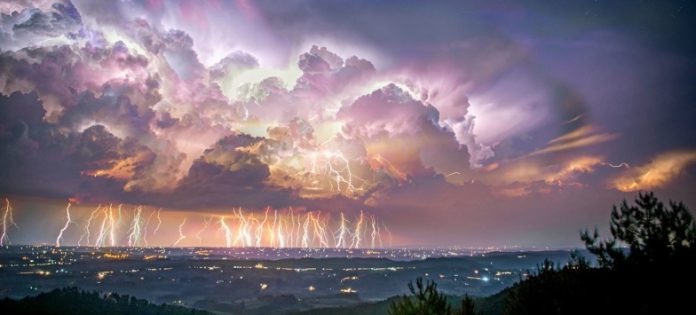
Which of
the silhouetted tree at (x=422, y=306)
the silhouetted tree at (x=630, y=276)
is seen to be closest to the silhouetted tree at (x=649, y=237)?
the silhouetted tree at (x=630, y=276)

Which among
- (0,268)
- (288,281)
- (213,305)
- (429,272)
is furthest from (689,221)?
(0,268)

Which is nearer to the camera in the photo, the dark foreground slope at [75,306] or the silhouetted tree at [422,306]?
the silhouetted tree at [422,306]

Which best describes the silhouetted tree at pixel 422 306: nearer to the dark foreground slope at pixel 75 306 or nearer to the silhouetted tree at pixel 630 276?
the silhouetted tree at pixel 630 276

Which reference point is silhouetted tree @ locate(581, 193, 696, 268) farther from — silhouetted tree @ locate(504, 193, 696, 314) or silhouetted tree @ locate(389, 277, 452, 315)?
silhouetted tree @ locate(389, 277, 452, 315)

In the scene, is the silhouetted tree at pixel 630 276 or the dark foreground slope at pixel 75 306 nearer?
the silhouetted tree at pixel 630 276

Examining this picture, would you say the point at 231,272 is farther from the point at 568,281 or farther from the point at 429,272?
the point at 568,281

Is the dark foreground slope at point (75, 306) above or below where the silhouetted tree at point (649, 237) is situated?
below

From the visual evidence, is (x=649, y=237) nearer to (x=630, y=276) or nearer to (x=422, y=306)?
(x=630, y=276)

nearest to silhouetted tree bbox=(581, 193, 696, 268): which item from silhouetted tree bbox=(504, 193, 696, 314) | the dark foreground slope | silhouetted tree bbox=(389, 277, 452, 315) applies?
silhouetted tree bbox=(504, 193, 696, 314)

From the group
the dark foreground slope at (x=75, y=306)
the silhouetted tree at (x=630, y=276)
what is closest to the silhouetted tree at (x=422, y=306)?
the silhouetted tree at (x=630, y=276)

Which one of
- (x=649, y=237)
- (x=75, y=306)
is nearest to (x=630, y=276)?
(x=649, y=237)

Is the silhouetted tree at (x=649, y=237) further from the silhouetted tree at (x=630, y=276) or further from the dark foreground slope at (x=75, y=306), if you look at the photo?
the dark foreground slope at (x=75, y=306)
